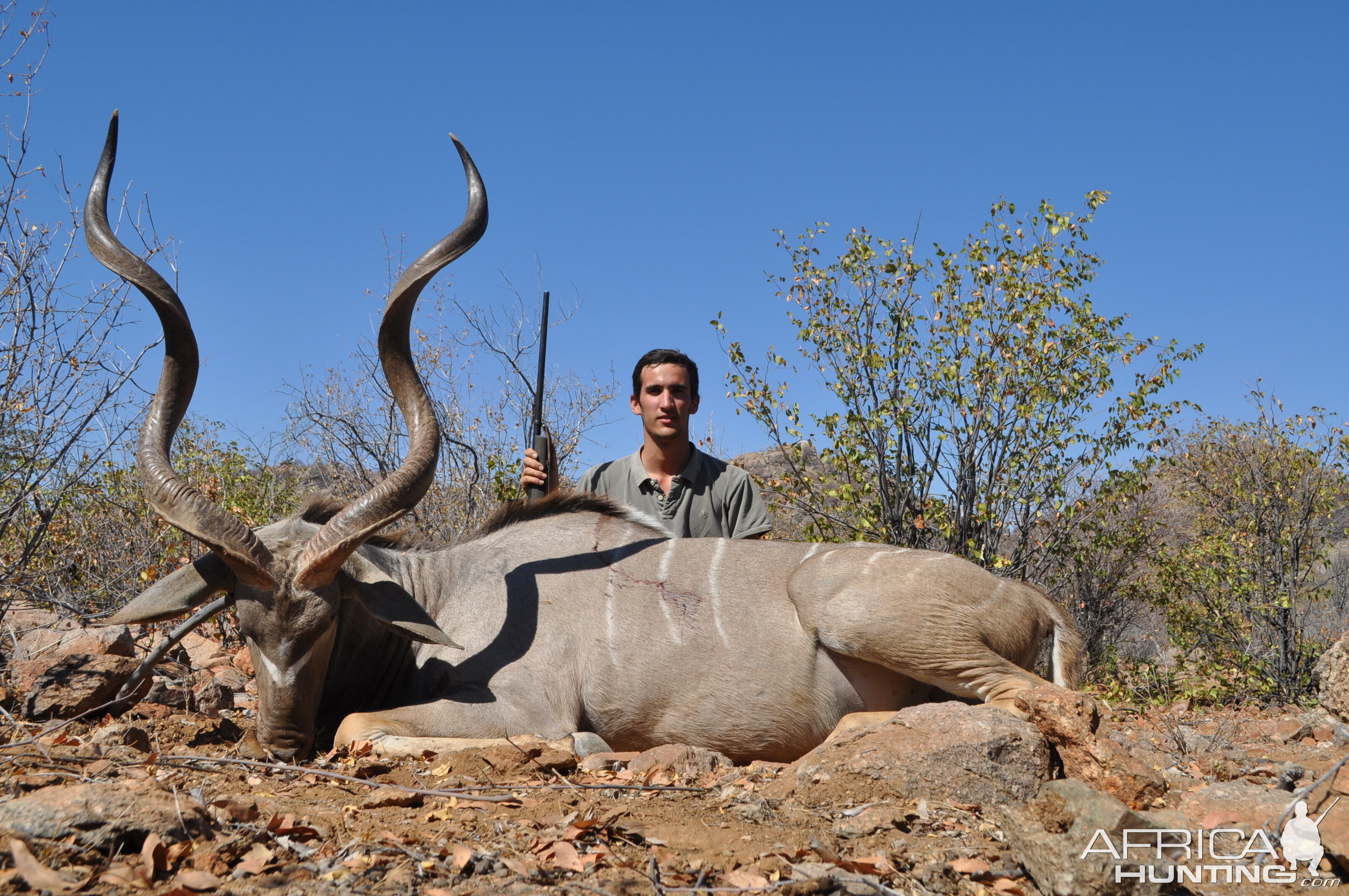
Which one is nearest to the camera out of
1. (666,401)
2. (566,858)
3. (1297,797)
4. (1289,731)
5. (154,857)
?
(154,857)

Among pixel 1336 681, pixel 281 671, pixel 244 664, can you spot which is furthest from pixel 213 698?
pixel 1336 681

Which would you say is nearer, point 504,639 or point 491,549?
point 504,639

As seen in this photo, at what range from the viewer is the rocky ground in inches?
90.1

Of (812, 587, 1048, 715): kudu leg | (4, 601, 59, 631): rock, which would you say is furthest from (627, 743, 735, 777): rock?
(4, 601, 59, 631): rock

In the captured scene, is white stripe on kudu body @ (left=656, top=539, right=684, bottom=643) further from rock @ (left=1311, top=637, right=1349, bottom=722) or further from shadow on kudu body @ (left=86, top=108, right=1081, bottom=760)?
rock @ (left=1311, top=637, right=1349, bottom=722)

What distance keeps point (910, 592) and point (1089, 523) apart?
3419 mm

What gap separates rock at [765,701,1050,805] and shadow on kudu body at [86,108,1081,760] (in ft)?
2.33

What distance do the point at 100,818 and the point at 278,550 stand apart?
1901 mm

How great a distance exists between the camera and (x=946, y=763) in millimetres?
3291

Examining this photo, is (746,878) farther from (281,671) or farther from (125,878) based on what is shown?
(281,671)

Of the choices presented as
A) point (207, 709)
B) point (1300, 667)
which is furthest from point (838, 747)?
point (1300, 667)

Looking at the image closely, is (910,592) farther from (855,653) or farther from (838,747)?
(838,747)

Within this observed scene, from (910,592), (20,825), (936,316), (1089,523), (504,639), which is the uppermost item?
(936,316)

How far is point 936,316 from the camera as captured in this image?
22.0ft
